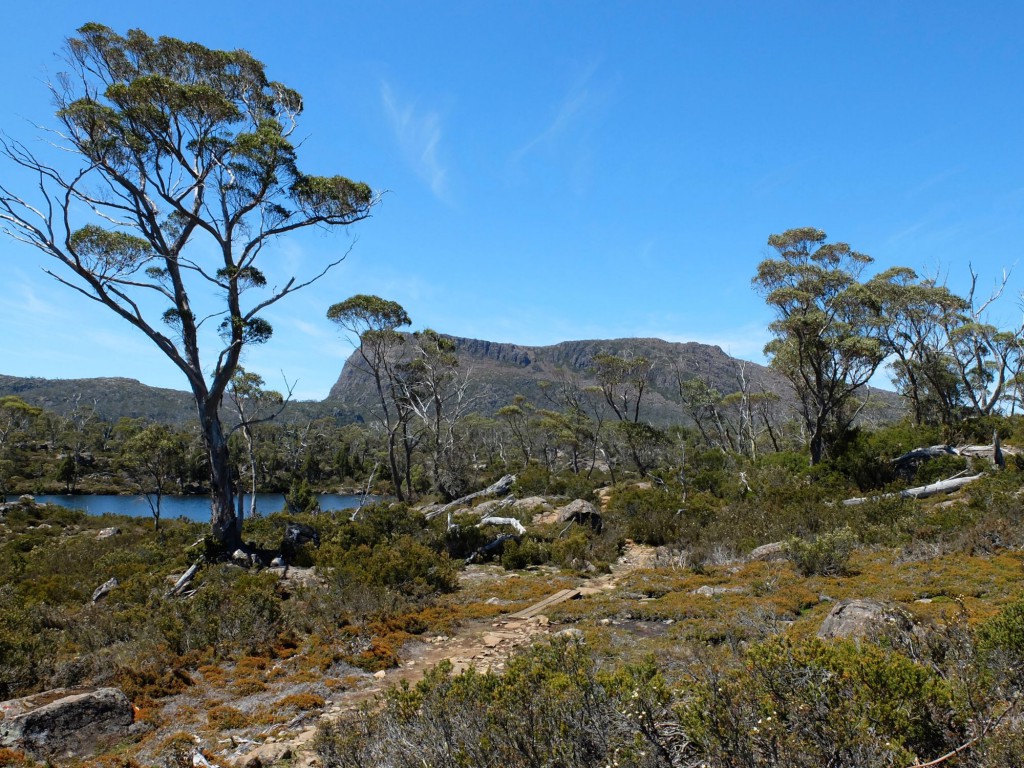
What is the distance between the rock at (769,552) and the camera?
12193 millimetres

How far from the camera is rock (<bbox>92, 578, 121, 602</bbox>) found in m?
11.8

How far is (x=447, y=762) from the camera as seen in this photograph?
3643 millimetres

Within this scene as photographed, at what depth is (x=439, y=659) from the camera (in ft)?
25.0

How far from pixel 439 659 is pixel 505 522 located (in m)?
10.2

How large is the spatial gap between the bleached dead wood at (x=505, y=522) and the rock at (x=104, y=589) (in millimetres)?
9219

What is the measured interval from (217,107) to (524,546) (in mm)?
13365

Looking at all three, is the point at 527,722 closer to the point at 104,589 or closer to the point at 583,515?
the point at 104,589

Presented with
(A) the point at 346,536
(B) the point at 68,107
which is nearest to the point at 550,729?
(A) the point at 346,536

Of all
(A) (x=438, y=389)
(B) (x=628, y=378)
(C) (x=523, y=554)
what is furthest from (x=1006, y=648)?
(B) (x=628, y=378)

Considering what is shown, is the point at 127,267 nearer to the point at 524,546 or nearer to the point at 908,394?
the point at 524,546

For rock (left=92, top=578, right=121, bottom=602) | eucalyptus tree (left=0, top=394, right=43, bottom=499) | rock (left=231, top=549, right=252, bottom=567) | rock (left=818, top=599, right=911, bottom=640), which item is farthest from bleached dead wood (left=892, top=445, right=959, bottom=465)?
eucalyptus tree (left=0, top=394, right=43, bottom=499)

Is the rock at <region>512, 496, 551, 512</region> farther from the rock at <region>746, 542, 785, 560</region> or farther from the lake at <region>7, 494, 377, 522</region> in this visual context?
the lake at <region>7, 494, 377, 522</region>

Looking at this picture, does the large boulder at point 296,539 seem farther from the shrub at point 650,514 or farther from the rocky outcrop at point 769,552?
the rocky outcrop at point 769,552

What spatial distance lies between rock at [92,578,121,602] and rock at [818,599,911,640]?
1303 centimetres
